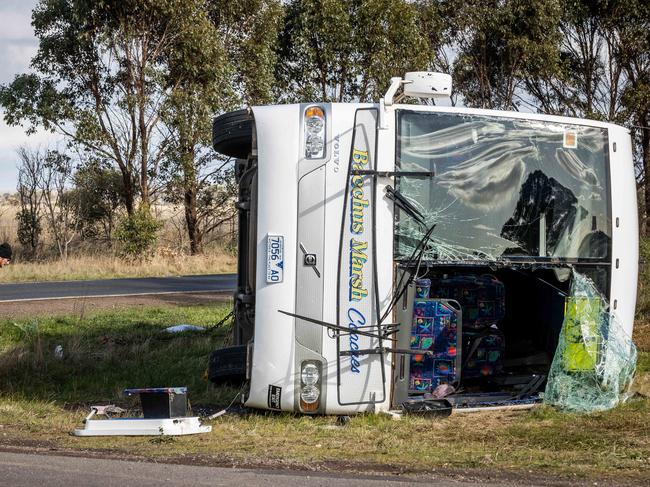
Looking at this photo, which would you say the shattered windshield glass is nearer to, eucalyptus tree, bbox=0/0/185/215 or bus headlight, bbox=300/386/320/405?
bus headlight, bbox=300/386/320/405

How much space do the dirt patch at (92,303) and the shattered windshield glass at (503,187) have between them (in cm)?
806

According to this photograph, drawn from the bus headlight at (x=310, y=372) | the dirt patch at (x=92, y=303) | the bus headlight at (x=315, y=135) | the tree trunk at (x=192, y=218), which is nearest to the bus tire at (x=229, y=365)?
the bus headlight at (x=310, y=372)

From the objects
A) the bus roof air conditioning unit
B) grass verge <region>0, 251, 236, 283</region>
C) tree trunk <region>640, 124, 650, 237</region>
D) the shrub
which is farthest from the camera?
the shrub

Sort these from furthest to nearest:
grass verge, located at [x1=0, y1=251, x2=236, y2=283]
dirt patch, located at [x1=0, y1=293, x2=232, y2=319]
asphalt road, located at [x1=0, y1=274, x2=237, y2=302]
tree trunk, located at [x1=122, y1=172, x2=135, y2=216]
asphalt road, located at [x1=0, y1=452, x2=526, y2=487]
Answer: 1. tree trunk, located at [x1=122, y1=172, x2=135, y2=216]
2. grass verge, located at [x1=0, y1=251, x2=236, y2=283]
3. asphalt road, located at [x1=0, y1=274, x2=237, y2=302]
4. dirt patch, located at [x1=0, y1=293, x2=232, y2=319]
5. asphalt road, located at [x1=0, y1=452, x2=526, y2=487]

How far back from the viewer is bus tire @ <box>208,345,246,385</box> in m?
7.99

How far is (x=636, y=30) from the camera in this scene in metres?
33.7

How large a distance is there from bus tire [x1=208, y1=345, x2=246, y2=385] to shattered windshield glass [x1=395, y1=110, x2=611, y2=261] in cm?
157

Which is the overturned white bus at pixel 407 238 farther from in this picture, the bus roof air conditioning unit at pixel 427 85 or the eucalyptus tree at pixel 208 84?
the eucalyptus tree at pixel 208 84

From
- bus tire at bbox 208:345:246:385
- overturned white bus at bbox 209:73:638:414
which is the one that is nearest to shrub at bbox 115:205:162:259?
overturned white bus at bbox 209:73:638:414

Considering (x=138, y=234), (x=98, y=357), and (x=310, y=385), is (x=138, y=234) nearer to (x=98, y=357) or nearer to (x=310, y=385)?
(x=98, y=357)

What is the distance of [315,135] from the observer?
7.87 metres

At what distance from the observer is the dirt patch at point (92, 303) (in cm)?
1517

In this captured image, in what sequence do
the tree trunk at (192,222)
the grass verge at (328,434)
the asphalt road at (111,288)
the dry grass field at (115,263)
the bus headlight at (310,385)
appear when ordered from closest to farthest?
the grass verge at (328,434) < the bus headlight at (310,385) < the asphalt road at (111,288) < the dry grass field at (115,263) < the tree trunk at (192,222)

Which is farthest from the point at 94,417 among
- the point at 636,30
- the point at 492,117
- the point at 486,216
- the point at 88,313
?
the point at 636,30
